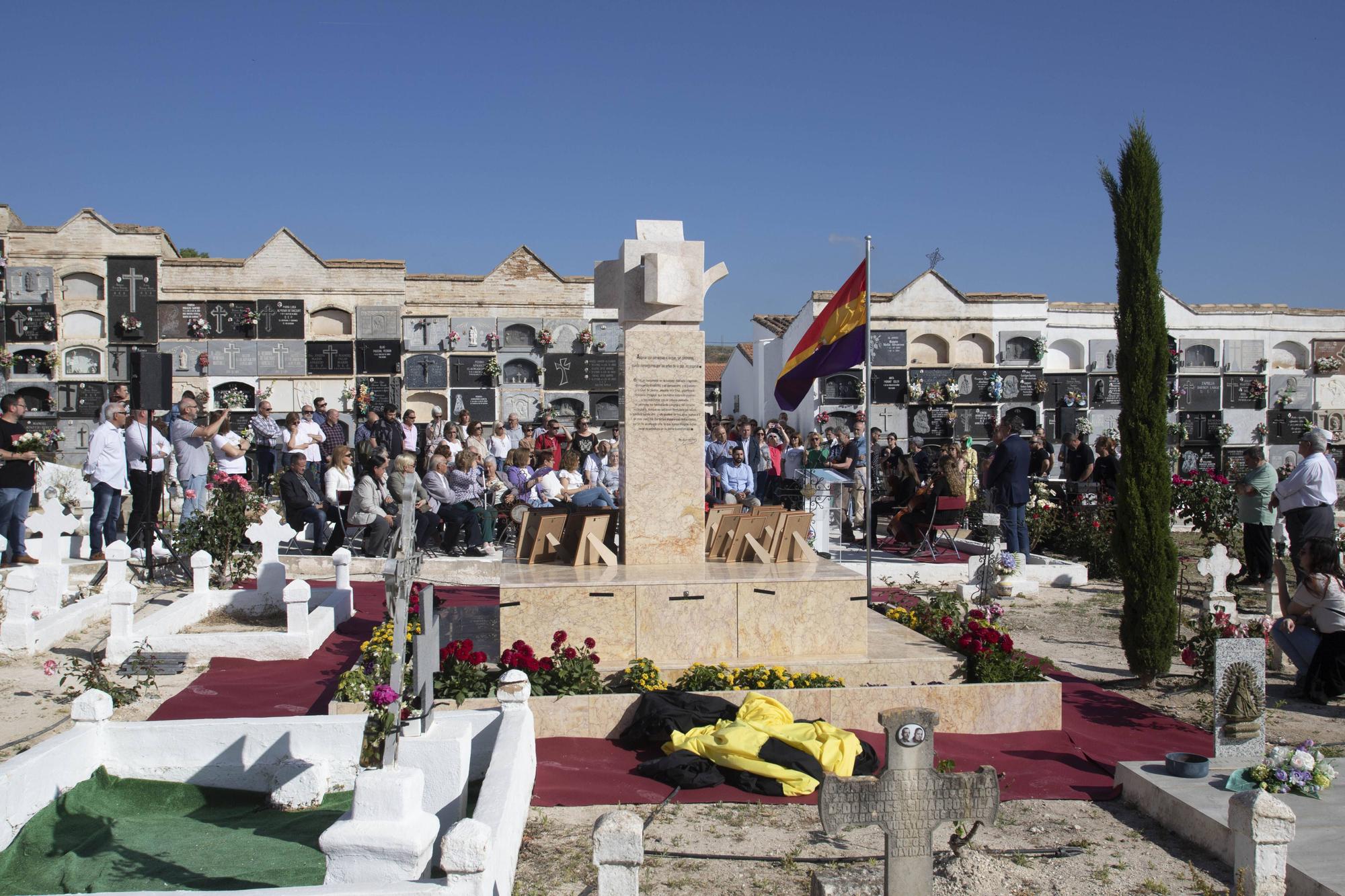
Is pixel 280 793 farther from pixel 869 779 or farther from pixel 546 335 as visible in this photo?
pixel 546 335

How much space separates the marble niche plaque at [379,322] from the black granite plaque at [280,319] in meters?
1.17

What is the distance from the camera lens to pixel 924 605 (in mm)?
8875

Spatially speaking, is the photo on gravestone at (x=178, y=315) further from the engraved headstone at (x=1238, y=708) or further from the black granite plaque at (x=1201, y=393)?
the black granite plaque at (x=1201, y=393)

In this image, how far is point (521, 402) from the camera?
74.2 ft

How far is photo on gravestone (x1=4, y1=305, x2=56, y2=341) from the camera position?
837 inches

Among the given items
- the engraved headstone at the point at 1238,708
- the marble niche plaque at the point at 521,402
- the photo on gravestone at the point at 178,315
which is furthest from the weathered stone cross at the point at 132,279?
the engraved headstone at the point at 1238,708

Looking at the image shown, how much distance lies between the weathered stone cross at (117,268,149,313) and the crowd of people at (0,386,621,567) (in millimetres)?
7595

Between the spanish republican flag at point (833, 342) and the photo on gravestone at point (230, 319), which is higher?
the photo on gravestone at point (230, 319)

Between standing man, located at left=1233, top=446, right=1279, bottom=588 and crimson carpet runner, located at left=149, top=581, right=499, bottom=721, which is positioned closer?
crimson carpet runner, located at left=149, top=581, right=499, bottom=721

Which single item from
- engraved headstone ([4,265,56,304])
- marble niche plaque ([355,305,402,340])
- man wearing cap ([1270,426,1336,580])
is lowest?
man wearing cap ([1270,426,1336,580])

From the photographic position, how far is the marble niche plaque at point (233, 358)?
21609mm

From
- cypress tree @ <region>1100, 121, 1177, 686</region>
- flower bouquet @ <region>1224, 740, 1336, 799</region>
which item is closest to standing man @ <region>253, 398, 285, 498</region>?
cypress tree @ <region>1100, 121, 1177, 686</region>

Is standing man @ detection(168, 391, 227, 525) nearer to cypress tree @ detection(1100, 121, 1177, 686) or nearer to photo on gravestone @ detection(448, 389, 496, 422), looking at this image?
cypress tree @ detection(1100, 121, 1177, 686)

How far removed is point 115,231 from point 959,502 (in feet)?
59.7
